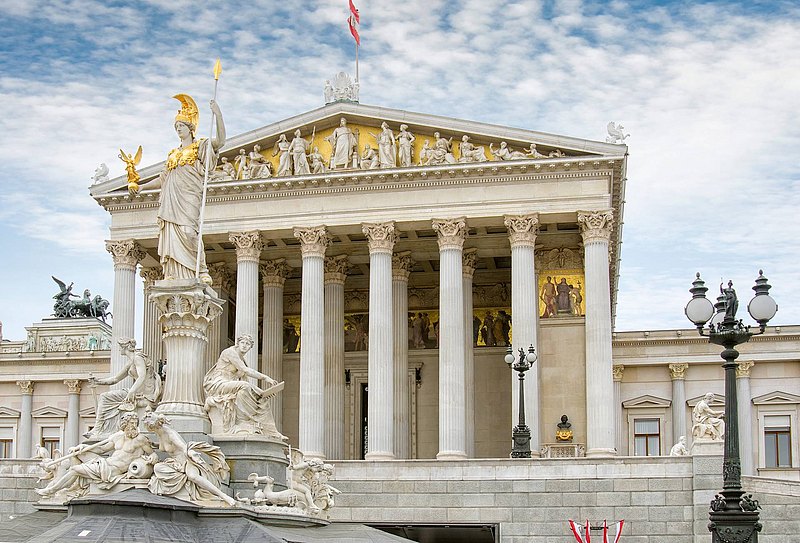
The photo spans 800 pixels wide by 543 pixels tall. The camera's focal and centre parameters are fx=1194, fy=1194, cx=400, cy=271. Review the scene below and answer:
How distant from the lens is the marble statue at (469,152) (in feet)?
162

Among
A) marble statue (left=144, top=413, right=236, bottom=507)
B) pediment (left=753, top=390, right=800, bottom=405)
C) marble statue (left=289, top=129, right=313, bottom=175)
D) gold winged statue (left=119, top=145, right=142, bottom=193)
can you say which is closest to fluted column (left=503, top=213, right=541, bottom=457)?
marble statue (left=289, top=129, right=313, bottom=175)

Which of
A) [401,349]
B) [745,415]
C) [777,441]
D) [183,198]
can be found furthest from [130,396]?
[777,441]

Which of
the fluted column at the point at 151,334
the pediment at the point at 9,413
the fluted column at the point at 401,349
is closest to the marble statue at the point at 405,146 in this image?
the fluted column at the point at 401,349

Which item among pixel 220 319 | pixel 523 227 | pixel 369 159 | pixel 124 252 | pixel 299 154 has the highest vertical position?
pixel 299 154

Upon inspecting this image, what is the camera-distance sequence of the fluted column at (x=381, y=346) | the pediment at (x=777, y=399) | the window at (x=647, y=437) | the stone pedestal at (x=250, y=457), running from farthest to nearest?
the window at (x=647, y=437), the pediment at (x=777, y=399), the fluted column at (x=381, y=346), the stone pedestal at (x=250, y=457)

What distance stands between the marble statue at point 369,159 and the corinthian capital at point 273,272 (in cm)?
793

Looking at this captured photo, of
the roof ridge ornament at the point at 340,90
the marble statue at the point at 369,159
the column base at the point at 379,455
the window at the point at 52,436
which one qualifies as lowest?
the column base at the point at 379,455

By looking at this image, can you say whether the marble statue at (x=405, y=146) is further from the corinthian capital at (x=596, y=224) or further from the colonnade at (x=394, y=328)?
the corinthian capital at (x=596, y=224)

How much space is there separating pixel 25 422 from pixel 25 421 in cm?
8

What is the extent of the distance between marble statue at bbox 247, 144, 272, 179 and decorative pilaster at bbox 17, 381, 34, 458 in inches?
926

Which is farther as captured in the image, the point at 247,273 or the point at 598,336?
the point at 247,273

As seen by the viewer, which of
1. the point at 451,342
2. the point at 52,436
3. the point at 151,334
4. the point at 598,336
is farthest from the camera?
the point at 52,436

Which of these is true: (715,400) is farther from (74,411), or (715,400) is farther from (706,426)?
(74,411)

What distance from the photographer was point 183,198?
2080cm
